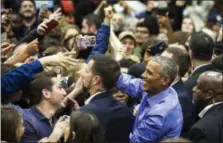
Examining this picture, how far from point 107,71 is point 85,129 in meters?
0.97

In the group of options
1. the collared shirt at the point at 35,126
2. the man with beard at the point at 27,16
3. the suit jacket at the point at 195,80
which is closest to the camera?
the collared shirt at the point at 35,126

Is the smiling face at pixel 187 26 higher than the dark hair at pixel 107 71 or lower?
lower

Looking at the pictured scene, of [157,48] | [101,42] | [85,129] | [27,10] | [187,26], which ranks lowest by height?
[187,26]

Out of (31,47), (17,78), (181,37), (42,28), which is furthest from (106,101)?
(181,37)

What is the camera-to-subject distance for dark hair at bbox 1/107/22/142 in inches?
178

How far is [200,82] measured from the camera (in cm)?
557

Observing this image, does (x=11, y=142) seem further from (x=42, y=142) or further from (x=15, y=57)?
(x=15, y=57)

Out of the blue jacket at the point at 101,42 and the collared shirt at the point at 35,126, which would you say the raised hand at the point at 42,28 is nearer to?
the blue jacket at the point at 101,42

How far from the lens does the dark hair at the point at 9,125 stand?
14.8ft

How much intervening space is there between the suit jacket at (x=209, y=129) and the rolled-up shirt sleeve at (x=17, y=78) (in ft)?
4.12

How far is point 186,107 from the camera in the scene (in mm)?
5855

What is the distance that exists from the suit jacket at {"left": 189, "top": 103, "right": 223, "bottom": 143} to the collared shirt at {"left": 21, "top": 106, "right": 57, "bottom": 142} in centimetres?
103

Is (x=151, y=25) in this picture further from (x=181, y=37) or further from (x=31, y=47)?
(x=31, y=47)

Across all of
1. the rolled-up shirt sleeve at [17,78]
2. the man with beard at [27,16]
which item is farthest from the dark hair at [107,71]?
the man with beard at [27,16]
